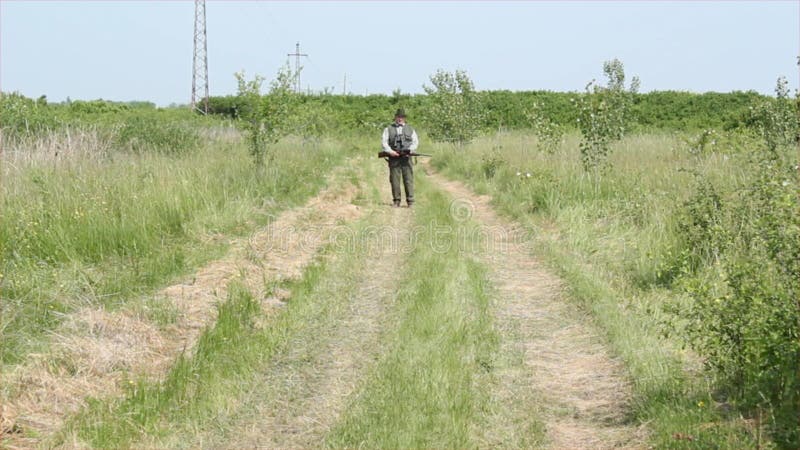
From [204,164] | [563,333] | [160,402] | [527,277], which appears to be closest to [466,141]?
[204,164]

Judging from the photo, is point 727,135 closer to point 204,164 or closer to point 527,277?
point 527,277

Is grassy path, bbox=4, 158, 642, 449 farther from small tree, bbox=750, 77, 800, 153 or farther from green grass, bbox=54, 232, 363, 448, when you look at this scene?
small tree, bbox=750, 77, 800, 153

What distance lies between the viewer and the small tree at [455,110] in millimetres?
27786

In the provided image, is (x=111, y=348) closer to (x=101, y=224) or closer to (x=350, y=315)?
(x=350, y=315)

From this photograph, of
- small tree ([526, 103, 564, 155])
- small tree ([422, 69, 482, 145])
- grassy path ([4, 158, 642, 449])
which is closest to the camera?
grassy path ([4, 158, 642, 449])

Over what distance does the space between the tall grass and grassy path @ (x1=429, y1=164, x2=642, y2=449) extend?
3.41m

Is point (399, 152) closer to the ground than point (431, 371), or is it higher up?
higher up

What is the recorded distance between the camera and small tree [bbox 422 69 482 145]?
27.8 metres

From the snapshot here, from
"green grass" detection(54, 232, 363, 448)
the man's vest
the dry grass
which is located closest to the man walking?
the man's vest

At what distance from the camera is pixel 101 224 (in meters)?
8.91

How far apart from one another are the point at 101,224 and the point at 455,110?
20.5 m

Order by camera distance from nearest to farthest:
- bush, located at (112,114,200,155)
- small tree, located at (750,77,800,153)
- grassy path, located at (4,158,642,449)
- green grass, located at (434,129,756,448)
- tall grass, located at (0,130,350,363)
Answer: green grass, located at (434,129,756,448) < grassy path, located at (4,158,642,449) < tall grass, located at (0,130,350,363) < small tree, located at (750,77,800,153) < bush, located at (112,114,200,155)

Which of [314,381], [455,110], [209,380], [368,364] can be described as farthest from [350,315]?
[455,110]

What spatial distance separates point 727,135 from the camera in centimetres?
1230
